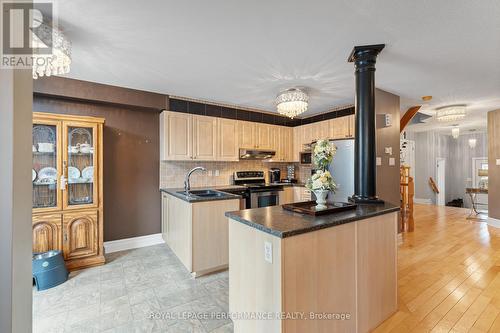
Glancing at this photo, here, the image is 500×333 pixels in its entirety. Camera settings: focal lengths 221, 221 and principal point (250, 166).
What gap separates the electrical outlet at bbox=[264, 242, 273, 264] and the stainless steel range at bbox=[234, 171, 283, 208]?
265 centimetres

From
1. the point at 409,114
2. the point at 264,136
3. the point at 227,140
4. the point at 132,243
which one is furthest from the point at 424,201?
the point at 132,243

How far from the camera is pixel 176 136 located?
3730 millimetres

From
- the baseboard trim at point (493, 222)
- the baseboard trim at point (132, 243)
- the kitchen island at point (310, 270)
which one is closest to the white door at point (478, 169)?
the baseboard trim at point (493, 222)

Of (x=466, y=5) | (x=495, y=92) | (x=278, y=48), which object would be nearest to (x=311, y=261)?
(x=278, y=48)

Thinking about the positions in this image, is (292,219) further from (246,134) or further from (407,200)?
(407,200)

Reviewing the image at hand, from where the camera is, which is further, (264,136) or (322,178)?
(264,136)

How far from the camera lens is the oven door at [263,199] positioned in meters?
4.07

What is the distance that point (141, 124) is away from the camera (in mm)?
3758

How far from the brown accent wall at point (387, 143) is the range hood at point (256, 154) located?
6.73ft

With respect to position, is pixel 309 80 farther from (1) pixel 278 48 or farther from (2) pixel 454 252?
(2) pixel 454 252

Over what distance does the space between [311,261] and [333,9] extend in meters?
1.85

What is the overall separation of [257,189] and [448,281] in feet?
9.26

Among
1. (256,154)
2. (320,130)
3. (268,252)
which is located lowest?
(268,252)

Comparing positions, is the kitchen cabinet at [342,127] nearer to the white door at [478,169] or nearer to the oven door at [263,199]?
the oven door at [263,199]
